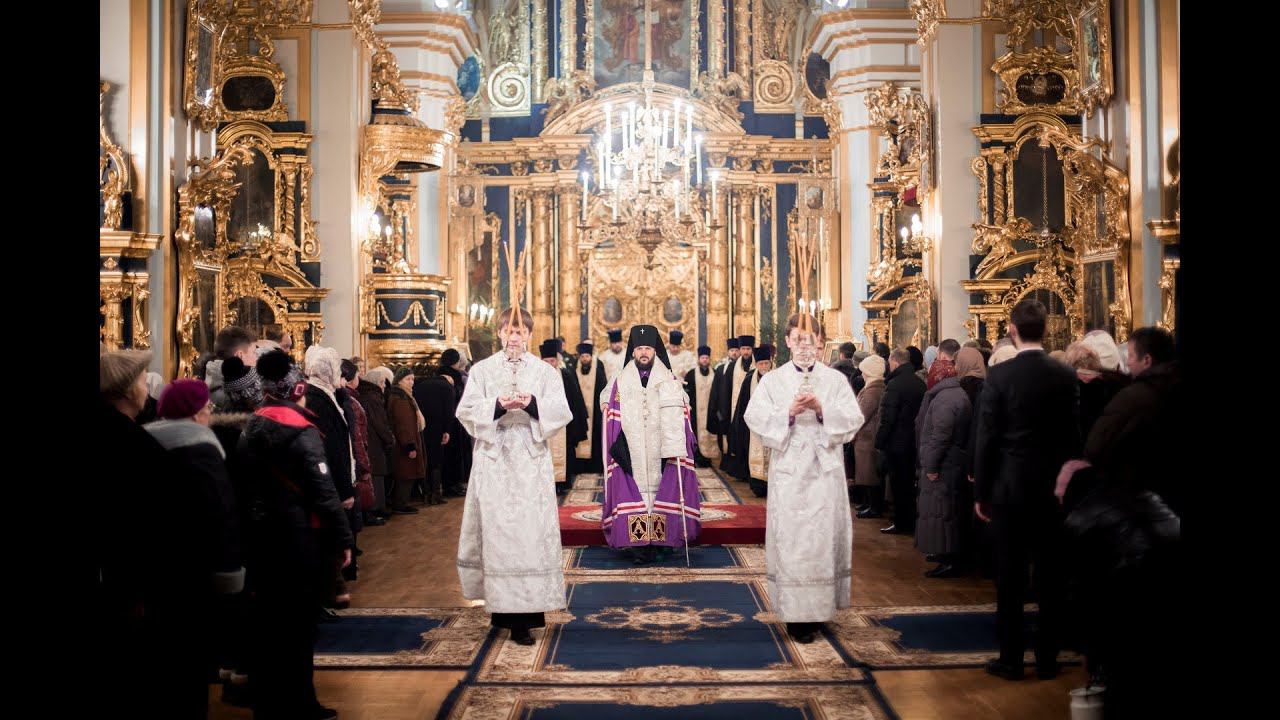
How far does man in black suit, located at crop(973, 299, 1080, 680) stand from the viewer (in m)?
5.86

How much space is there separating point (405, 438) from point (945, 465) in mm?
5835

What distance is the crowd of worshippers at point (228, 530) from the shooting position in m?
4.04

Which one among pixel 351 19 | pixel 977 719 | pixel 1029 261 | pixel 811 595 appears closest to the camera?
pixel 977 719

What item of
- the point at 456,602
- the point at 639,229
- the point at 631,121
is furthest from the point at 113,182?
the point at 639,229

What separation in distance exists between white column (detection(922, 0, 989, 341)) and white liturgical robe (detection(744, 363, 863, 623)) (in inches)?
307

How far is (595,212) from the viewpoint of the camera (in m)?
26.3

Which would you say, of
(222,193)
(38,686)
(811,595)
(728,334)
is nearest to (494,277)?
(728,334)

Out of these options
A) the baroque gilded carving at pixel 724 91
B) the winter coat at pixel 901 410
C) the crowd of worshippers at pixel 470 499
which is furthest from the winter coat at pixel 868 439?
the baroque gilded carving at pixel 724 91

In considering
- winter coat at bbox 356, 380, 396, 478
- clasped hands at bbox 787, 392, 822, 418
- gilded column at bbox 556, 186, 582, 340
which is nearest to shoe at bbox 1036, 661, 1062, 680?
clasped hands at bbox 787, 392, 822, 418

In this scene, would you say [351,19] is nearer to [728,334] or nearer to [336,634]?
[336,634]

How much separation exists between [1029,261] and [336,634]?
33.0 ft

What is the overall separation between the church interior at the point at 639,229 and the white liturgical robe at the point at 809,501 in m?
0.31

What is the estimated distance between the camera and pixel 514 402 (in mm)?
7168

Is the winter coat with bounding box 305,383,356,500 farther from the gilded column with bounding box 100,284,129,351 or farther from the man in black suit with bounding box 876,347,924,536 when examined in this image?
the man in black suit with bounding box 876,347,924,536
